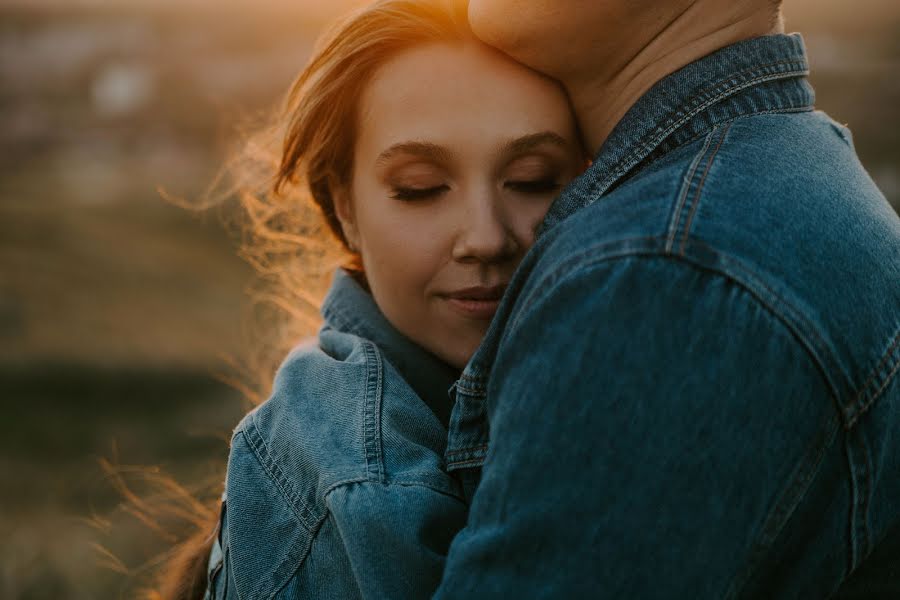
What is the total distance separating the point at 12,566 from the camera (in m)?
4.94

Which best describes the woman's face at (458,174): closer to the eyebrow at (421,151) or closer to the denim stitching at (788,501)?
the eyebrow at (421,151)

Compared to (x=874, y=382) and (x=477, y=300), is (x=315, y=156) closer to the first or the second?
(x=477, y=300)

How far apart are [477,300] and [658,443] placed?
79 cm

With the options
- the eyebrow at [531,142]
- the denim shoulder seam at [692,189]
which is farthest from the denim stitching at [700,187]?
the eyebrow at [531,142]

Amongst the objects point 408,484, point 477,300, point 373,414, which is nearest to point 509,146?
point 477,300

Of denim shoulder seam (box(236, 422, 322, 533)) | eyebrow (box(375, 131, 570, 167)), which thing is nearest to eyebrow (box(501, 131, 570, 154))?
eyebrow (box(375, 131, 570, 167))

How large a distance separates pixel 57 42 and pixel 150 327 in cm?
771

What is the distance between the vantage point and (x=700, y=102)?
1396 millimetres

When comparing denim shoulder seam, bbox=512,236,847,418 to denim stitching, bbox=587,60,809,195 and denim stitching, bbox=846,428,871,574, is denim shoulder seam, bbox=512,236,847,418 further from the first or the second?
denim stitching, bbox=587,60,809,195

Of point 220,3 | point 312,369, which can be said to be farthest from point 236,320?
point 312,369

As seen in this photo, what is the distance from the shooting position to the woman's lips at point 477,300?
68.2 inches

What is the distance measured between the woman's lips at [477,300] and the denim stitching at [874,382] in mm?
761

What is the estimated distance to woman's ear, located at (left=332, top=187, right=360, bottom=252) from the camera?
2107 millimetres

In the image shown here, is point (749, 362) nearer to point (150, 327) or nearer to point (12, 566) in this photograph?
point (12, 566)
